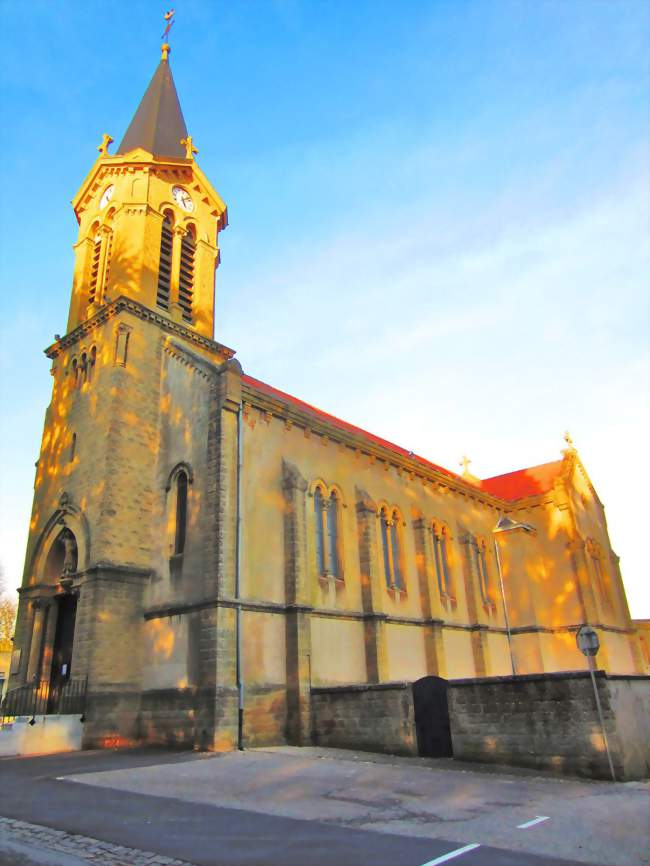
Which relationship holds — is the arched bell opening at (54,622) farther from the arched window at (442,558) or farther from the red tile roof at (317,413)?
the arched window at (442,558)

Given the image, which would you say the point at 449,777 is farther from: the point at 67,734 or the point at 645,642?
the point at 645,642

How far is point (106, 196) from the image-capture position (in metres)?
27.5

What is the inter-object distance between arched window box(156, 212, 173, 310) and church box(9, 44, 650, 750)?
0.10 meters

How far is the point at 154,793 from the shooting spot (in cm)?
1051

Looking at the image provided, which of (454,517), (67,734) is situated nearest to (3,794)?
(67,734)

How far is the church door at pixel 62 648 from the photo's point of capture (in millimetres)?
20188

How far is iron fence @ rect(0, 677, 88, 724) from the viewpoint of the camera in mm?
17594

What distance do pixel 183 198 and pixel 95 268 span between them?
5013 millimetres

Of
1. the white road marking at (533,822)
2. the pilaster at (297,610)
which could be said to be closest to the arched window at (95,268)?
the pilaster at (297,610)

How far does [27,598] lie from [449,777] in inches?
624

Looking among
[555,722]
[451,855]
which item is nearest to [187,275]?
[555,722]

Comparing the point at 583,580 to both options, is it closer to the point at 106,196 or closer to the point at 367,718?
the point at 367,718

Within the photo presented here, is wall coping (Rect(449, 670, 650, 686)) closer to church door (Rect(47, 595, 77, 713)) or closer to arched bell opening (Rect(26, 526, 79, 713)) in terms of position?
arched bell opening (Rect(26, 526, 79, 713))

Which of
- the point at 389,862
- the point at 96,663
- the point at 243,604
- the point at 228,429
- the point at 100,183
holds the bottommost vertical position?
the point at 389,862
